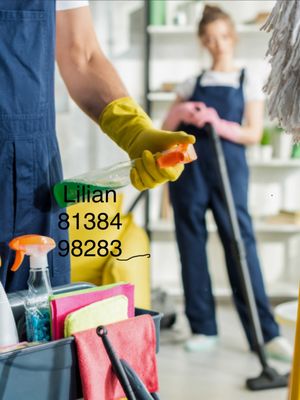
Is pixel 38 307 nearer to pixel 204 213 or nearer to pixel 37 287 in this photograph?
pixel 37 287

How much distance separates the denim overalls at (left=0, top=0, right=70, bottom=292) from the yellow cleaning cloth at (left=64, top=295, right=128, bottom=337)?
22 cm

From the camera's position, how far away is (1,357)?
73 cm

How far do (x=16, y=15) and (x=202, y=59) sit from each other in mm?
2661

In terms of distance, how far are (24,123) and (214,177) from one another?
1.74m

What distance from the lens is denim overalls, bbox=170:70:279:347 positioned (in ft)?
9.02

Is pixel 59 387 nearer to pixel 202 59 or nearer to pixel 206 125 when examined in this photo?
pixel 206 125

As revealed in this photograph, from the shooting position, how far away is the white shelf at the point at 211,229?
11.5ft

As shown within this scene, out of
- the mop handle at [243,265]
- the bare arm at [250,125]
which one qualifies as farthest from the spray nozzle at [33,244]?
the bare arm at [250,125]

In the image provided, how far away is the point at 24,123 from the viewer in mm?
1047

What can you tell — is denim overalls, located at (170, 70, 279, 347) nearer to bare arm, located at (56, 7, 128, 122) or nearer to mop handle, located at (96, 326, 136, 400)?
bare arm, located at (56, 7, 128, 122)

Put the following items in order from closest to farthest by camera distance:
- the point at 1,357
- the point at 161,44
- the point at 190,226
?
the point at 1,357
the point at 190,226
the point at 161,44

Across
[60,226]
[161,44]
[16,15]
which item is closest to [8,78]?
[16,15]

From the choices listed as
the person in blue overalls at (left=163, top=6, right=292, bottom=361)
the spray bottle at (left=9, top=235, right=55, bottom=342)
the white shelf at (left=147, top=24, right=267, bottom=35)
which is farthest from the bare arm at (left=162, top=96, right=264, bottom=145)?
the spray bottle at (left=9, top=235, right=55, bottom=342)

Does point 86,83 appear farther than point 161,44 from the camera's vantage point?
No
